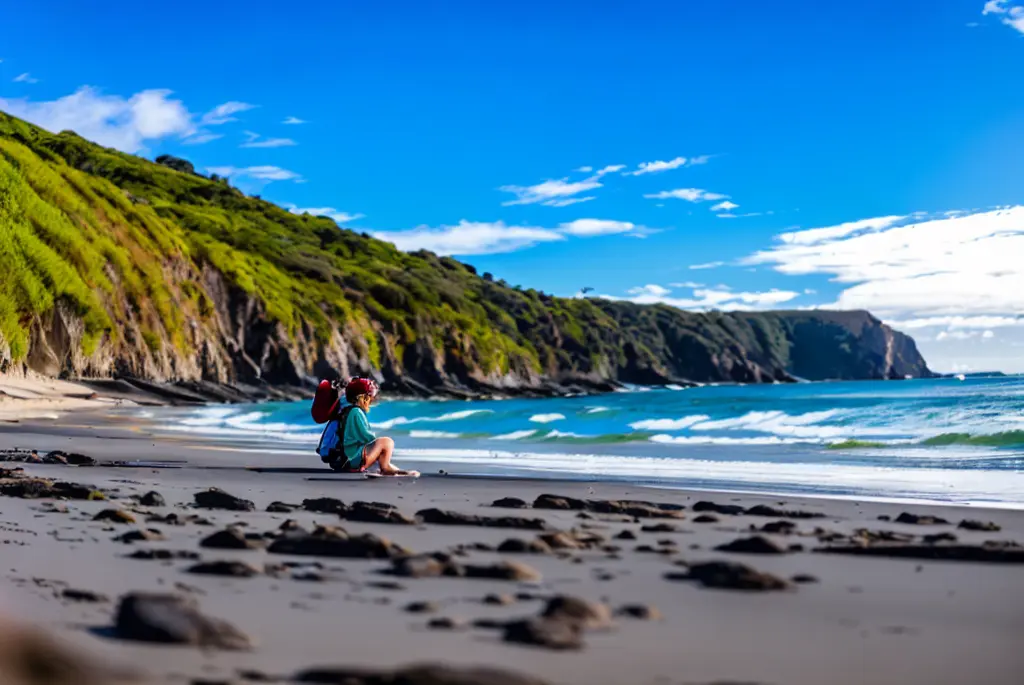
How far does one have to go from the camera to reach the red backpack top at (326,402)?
11617mm

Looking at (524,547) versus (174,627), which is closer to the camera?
(174,627)

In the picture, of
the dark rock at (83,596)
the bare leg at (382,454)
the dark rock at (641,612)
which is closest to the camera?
the dark rock at (641,612)

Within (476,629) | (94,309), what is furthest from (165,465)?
(94,309)

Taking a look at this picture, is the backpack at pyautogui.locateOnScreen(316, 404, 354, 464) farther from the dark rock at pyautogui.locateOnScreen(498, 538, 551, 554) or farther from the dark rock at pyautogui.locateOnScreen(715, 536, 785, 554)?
the dark rock at pyautogui.locateOnScreen(715, 536, 785, 554)

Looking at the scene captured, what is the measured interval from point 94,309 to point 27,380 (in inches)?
378

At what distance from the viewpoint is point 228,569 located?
15.6 feet

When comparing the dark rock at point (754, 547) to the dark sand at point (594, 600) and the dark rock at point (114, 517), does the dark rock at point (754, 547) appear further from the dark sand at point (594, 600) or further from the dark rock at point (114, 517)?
the dark rock at point (114, 517)

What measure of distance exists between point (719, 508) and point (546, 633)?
4872 millimetres

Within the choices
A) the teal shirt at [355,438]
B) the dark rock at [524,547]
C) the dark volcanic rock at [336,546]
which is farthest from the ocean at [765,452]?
the dark volcanic rock at [336,546]

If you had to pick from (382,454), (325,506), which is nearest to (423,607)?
(325,506)

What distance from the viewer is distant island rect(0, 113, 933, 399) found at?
49.7 metres

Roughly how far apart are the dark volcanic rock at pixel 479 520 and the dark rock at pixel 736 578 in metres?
2.27

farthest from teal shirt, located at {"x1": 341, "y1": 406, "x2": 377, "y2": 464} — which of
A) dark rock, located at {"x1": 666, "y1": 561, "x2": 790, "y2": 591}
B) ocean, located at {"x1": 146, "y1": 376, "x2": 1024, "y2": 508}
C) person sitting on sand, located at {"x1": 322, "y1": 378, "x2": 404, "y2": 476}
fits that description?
dark rock, located at {"x1": 666, "y1": 561, "x2": 790, "y2": 591}

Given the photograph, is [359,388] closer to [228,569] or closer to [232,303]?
[228,569]
